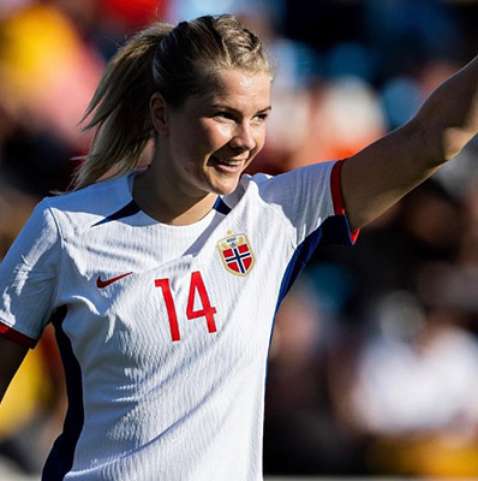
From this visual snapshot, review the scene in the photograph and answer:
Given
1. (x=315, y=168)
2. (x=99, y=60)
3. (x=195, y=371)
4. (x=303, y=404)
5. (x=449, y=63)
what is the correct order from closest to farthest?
1. (x=195, y=371)
2. (x=315, y=168)
3. (x=303, y=404)
4. (x=99, y=60)
5. (x=449, y=63)

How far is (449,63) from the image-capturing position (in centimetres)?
688

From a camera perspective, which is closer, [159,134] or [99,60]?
[159,134]

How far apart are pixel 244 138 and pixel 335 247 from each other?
12.7ft

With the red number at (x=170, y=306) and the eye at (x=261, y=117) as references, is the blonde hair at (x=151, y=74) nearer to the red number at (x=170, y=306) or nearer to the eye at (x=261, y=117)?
the eye at (x=261, y=117)

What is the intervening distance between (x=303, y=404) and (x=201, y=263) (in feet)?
11.0

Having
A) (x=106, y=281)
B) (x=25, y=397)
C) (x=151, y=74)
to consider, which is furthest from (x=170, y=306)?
(x=25, y=397)

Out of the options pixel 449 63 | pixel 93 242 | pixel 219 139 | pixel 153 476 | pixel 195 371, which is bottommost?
pixel 449 63

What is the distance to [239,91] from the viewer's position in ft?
8.38

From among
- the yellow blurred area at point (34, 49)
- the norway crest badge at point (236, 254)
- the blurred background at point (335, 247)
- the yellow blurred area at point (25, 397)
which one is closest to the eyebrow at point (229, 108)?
the norway crest badge at point (236, 254)

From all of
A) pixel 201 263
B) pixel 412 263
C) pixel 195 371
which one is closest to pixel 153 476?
pixel 195 371

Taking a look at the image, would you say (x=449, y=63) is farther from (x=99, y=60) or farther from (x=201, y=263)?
(x=201, y=263)

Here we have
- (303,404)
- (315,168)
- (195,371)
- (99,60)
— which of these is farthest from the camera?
(99,60)

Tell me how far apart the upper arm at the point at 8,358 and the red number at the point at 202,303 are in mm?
396

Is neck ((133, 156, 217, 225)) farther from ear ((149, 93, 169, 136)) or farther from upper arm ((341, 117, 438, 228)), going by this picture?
upper arm ((341, 117, 438, 228))
